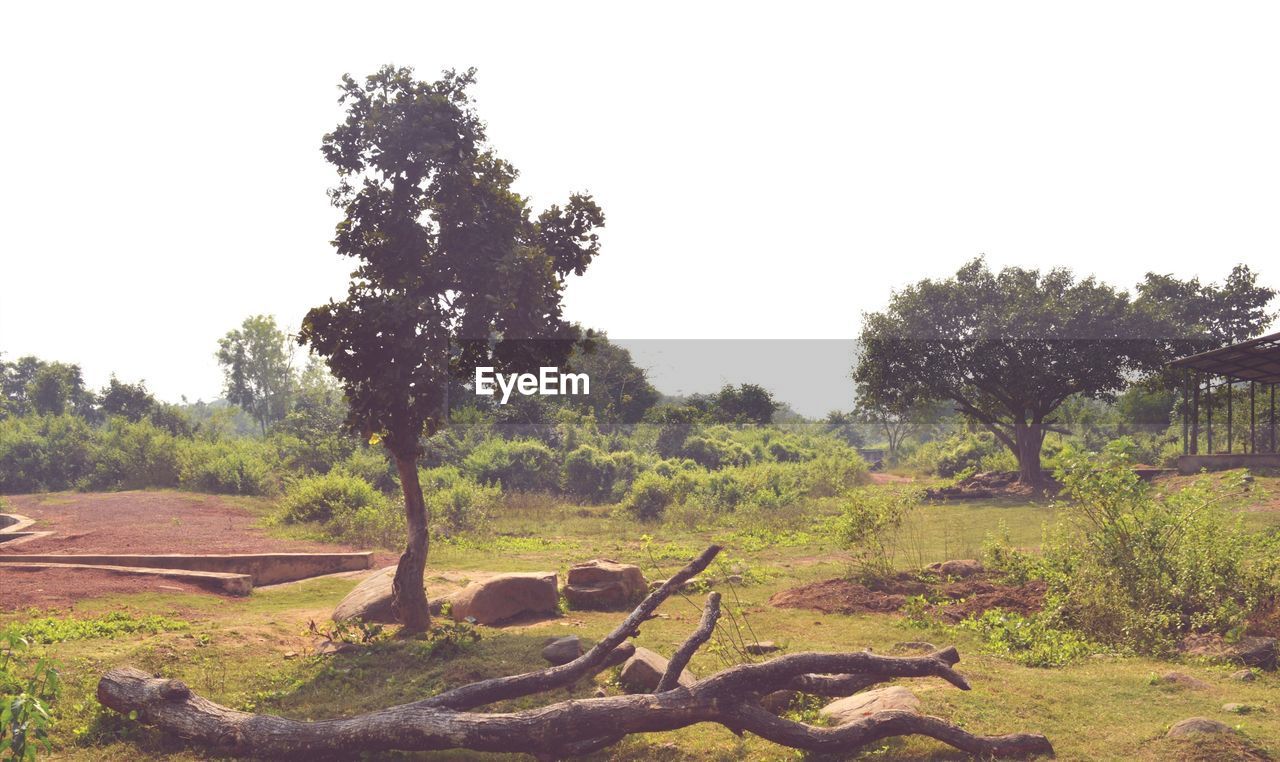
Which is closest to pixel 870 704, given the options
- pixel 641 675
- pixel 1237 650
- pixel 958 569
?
pixel 641 675

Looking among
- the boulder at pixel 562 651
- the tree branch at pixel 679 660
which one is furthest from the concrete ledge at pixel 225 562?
the tree branch at pixel 679 660

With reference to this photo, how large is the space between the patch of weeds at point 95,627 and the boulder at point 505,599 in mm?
3273

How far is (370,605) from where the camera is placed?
1132cm

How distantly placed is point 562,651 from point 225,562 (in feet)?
27.2

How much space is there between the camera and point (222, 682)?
8289 mm

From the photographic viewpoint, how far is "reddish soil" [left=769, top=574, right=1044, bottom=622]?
1106 centimetres

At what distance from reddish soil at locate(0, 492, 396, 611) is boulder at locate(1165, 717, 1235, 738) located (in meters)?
12.2

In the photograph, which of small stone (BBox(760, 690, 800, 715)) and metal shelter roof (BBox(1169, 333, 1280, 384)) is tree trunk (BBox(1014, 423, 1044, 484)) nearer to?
metal shelter roof (BBox(1169, 333, 1280, 384))

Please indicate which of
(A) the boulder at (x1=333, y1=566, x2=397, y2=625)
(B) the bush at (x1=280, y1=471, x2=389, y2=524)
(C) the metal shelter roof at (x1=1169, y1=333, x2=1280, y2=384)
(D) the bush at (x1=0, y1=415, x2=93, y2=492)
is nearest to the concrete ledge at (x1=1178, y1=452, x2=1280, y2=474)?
(C) the metal shelter roof at (x1=1169, y1=333, x2=1280, y2=384)

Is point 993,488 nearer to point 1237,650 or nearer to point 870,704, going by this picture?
point 1237,650

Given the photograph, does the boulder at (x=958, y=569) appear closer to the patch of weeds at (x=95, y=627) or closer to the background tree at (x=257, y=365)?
the patch of weeds at (x=95, y=627)

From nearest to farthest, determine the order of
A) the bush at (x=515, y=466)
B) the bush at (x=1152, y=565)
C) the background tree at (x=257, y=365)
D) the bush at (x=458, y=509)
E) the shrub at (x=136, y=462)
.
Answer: the bush at (x=1152, y=565) < the bush at (x=458, y=509) < the bush at (x=515, y=466) < the shrub at (x=136, y=462) < the background tree at (x=257, y=365)

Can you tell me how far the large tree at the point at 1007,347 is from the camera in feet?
92.5

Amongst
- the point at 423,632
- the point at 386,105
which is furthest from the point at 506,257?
the point at 423,632
